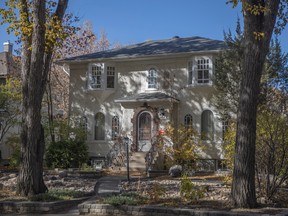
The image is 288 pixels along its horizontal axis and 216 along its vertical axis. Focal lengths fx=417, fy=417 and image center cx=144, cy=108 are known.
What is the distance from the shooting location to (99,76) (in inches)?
1025

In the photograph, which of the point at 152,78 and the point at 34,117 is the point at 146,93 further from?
the point at 34,117

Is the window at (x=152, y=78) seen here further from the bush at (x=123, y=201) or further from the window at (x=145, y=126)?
the bush at (x=123, y=201)

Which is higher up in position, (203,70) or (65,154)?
(203,70)

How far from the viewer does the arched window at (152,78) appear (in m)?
24.7

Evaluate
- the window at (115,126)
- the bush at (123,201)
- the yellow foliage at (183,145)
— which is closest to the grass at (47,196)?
the bush at (123,201)

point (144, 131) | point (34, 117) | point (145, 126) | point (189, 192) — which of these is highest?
point (145, 126)

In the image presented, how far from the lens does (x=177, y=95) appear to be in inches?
942

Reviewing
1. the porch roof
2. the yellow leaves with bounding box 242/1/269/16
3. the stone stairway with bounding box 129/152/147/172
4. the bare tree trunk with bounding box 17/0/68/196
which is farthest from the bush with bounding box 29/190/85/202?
the porch roof

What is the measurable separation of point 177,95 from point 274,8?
14.0 meters

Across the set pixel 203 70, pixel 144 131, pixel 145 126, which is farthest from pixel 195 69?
pixel 144 131

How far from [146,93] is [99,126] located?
399 centimetres

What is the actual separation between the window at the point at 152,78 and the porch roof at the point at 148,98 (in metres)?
0.60

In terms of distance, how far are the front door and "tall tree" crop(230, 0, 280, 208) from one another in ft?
46.2

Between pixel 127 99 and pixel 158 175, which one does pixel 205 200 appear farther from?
pixel 127 99
